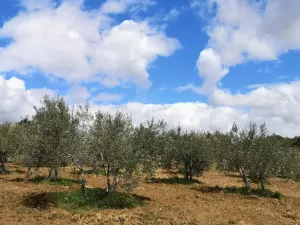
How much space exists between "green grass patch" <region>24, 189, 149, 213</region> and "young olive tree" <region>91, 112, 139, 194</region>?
890 mm

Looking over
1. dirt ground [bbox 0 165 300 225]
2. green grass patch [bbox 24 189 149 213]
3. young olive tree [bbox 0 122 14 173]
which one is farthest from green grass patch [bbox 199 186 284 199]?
young olive tree [bbox 0 122 14 173]

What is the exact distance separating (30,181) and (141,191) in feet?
35.4

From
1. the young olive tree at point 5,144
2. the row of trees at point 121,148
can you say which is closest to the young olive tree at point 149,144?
the row of trees at point 121,148

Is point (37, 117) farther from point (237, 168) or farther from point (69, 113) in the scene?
point (237, 168)

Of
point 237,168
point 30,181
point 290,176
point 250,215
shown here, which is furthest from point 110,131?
point 290,176

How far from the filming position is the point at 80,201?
23.0 m

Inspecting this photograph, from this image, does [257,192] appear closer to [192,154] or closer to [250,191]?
[250,191]

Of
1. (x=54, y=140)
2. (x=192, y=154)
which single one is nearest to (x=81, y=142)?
(x=54, y=140)

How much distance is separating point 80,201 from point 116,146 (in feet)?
14.4

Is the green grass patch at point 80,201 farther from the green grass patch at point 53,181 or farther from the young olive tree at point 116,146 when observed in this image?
the green grass patch at point 53,181

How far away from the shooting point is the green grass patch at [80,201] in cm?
2223

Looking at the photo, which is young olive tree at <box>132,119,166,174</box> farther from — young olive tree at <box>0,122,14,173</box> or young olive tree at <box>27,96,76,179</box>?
young olive tree at <box>0,122,14,173</box>

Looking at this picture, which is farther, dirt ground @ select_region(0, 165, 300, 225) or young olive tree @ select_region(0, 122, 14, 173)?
young olive tree @ select_region(0, 122, 14, 173)

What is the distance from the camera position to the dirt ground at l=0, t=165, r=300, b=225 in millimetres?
20089
